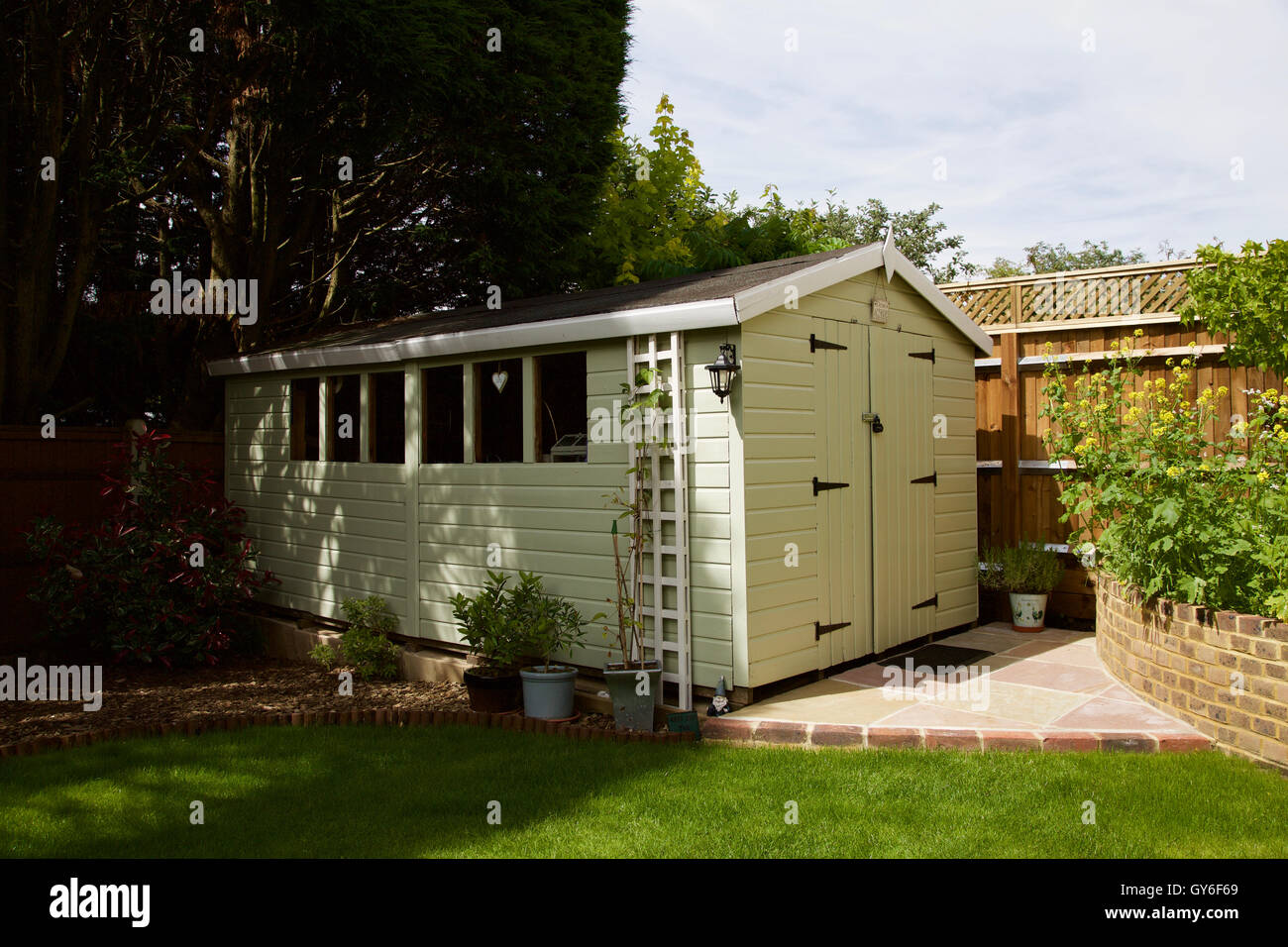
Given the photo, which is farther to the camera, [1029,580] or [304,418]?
[304,418]

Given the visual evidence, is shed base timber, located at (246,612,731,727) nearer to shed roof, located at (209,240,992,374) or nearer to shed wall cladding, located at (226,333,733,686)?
shed wall cladding, located at (226,333,733,686)

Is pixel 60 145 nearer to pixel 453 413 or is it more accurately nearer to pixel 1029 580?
pixel 453 413

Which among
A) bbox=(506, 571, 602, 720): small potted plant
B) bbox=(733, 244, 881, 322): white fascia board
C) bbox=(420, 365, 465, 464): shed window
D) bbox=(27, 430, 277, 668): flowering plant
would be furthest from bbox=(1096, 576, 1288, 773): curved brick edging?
bbox=(27, 430, 277, 668): flowering plant

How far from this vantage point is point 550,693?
6.00m

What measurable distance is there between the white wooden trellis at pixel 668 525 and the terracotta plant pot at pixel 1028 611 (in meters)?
3.60

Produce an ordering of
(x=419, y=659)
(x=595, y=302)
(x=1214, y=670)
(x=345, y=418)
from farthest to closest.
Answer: (x=345, y=418), (x=419, y=659), (x=595, y=302), (x=1214, y=670)

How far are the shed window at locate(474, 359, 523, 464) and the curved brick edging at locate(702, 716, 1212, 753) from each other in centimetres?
263

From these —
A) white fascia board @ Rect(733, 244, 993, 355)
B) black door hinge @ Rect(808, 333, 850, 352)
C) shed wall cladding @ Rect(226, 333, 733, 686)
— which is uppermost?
white fascia board @ Rect(733, 244, 993, 355)

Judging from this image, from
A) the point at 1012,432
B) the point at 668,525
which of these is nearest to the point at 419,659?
the point at 668,525

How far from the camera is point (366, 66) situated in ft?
28.0

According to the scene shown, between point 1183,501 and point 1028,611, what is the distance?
2.80 meters

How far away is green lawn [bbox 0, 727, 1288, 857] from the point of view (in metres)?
3.90

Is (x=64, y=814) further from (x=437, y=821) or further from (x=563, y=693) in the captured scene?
(x=563, y=693)
